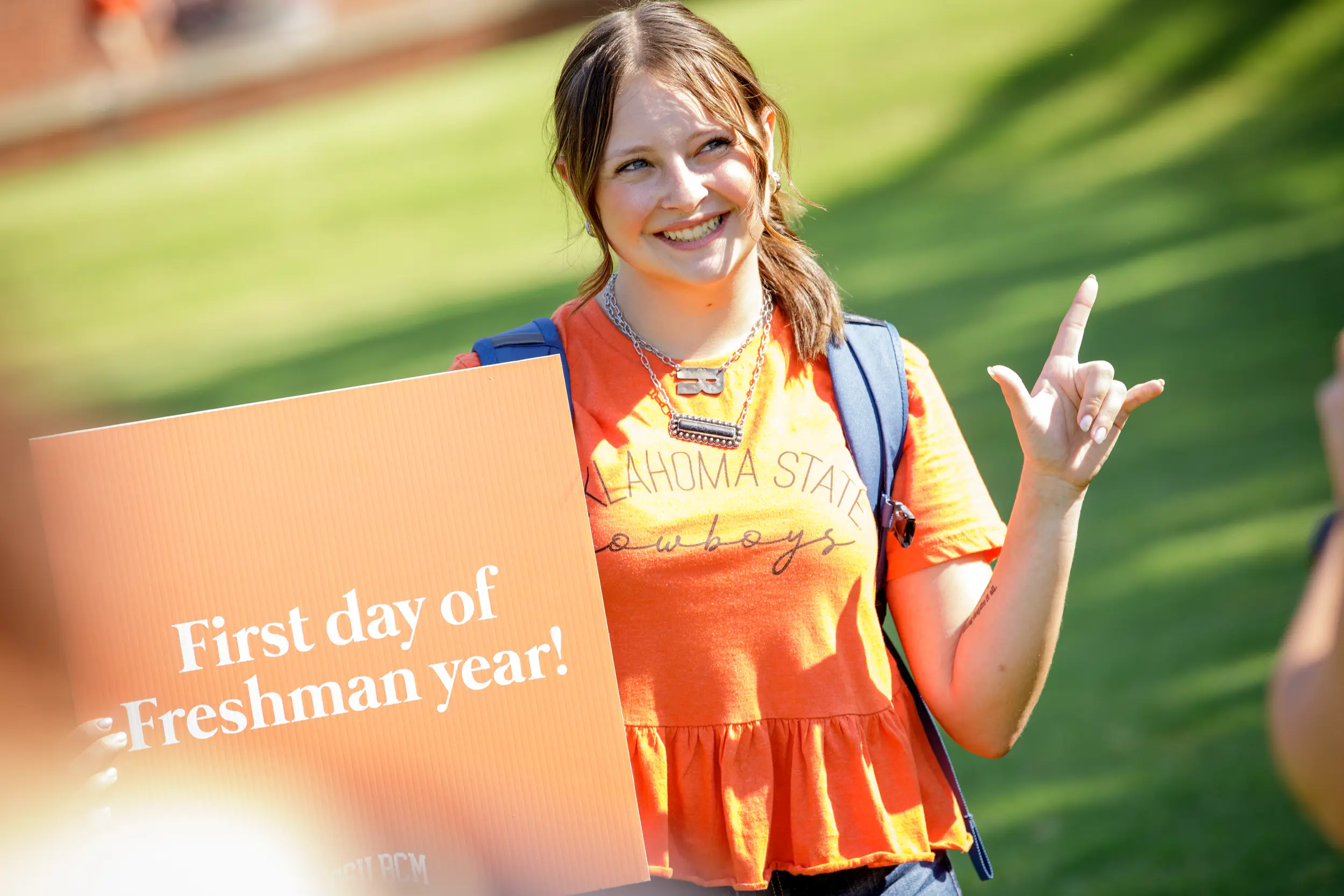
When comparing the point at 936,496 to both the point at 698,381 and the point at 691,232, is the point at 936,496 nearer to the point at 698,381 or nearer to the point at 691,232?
the point at 698,381

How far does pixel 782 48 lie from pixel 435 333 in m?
4.89

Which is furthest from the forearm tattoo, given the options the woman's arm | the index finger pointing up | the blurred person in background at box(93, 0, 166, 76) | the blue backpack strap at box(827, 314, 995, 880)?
the blurred person in background at box(93, 0, 166, 76)

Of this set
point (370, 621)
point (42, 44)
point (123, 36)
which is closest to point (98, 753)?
point (370, 621)

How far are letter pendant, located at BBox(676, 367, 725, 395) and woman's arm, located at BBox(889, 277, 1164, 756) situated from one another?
0.42 m

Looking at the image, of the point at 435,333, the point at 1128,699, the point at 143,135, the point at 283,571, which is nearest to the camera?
the point at 283,571

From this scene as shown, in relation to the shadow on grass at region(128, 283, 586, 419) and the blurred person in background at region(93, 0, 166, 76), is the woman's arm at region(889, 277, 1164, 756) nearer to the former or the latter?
the shadow on grass at region(128, 283, 586, 419)

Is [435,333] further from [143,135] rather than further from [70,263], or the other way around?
[143,135]

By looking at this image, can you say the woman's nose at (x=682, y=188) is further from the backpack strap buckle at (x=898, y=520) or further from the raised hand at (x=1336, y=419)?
the raised hand at (x=1336, y=419)

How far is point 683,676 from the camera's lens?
73.5 inches

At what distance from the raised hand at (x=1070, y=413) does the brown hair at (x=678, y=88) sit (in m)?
0.35

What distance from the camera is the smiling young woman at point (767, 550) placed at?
184 cm

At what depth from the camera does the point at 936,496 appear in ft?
6.31

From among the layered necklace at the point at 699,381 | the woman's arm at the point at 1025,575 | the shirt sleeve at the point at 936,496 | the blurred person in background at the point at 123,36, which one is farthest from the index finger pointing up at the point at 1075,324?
the blurred person in background at the point at 123,36

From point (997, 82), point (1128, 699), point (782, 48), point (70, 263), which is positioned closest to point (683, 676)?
point (1128, 699)
